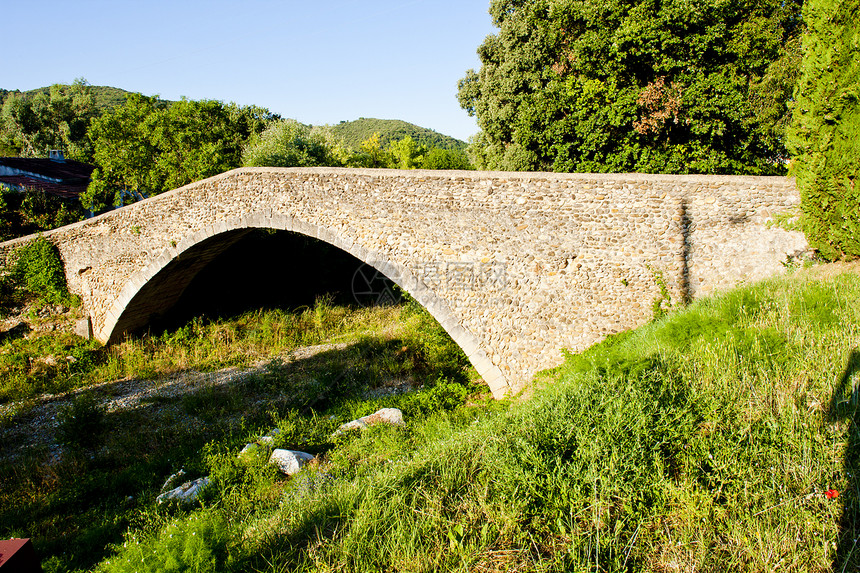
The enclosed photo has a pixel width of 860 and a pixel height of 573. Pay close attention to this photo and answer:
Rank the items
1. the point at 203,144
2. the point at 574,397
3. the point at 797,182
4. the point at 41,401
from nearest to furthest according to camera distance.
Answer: the point at 574,397 → the point at 797,182 → the point at 41,401 → the point at 203,144

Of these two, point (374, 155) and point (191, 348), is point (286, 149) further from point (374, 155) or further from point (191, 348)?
point (374, 155)

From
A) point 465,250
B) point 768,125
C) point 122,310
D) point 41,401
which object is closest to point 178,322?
point 122,310

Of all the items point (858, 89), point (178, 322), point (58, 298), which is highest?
point (858, 89)

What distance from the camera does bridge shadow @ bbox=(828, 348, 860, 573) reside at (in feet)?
9.00

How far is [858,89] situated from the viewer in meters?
6.42

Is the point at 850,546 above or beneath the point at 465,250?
beneath

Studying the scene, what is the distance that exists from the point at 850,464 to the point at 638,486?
56.1 inches

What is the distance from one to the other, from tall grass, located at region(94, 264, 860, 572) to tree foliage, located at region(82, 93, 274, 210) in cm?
1608

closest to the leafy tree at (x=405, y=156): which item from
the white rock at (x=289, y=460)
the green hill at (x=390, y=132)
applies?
the green hill at (x=390, y=132)

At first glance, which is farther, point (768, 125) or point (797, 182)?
point (768, 125)

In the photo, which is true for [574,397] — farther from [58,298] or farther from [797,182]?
[58,298]

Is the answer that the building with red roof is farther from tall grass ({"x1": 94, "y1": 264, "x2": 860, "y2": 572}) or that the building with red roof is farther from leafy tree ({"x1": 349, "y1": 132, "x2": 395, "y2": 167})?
tall grass ({"x1": 94, "y1": 264, "x2": 860, "y2": 572})

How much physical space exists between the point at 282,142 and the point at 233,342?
9739 millimetres

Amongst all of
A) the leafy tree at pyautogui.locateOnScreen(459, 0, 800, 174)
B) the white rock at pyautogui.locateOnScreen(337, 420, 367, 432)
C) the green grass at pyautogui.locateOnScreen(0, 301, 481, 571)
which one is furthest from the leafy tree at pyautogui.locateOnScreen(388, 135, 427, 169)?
the white rock at pyautogui.locateOnScreen(337, 420, 367, 432)
